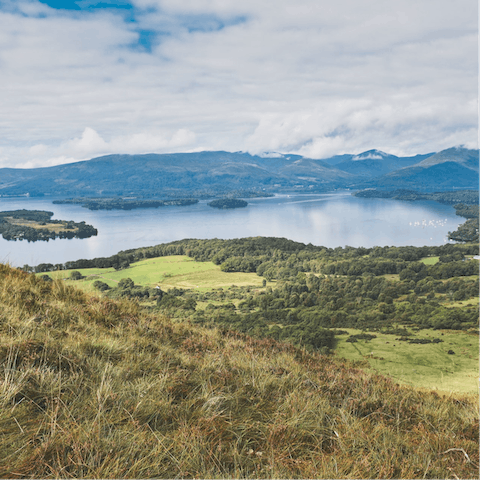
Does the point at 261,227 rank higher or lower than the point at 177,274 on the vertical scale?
higher

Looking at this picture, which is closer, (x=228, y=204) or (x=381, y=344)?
(x=381, y=344)

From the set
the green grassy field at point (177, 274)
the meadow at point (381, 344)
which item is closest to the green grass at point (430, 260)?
the meadow at point (381, 344)

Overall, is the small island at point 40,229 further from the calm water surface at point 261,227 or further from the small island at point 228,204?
the small island at point 228,204

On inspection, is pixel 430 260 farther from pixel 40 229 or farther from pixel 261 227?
pixel 40 229

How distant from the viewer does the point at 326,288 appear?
67.8 meters

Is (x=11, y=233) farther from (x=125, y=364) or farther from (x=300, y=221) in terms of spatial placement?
(x=125, y=364)

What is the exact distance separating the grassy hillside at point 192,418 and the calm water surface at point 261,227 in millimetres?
76919

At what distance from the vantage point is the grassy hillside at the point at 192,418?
191cm

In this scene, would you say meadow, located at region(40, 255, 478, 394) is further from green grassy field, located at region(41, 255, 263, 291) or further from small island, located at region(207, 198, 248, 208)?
small island, located at region(207, 198, 248, 208)

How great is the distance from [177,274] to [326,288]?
31.9 m

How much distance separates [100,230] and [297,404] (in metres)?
119

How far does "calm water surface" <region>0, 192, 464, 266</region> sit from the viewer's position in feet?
293

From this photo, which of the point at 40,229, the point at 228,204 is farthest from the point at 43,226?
the point at 228,204

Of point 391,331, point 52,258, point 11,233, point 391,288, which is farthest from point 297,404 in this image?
point 11,233
